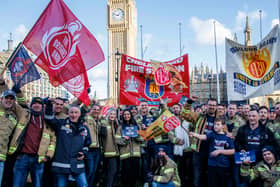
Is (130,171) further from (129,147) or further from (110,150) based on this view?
(110,150)

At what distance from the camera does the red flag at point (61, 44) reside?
5.99 metres

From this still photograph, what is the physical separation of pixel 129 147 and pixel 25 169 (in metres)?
2.09

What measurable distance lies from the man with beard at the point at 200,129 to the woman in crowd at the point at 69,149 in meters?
2.18

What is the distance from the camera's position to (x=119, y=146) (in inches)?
254

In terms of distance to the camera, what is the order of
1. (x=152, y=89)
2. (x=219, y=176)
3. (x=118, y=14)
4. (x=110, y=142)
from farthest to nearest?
(x=118, y=14) → (x=152, y=89) → (x=110, y=142) → (x=219, y=176)

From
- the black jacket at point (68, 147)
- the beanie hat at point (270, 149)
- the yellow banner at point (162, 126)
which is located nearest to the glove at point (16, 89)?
the black jacket at point (68, 147)

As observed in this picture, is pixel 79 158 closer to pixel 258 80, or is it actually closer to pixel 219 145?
pixel 219 145

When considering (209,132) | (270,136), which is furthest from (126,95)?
(270,136)

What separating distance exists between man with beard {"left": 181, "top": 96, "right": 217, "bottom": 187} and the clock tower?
178 feet

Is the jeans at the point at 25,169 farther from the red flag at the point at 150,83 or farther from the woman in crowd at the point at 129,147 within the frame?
the red flag at the point at 150,83

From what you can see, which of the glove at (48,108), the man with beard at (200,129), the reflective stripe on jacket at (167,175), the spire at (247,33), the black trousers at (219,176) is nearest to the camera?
the glove at (48,108)

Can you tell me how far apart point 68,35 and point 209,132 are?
329cm

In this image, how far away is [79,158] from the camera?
4961 millimetres

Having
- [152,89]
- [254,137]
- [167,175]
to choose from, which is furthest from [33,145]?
[152,89]
